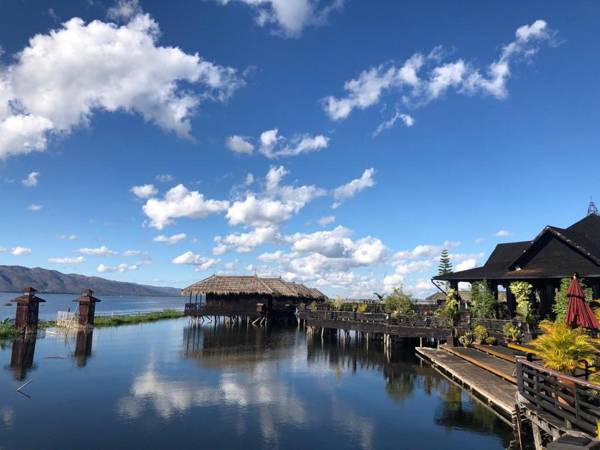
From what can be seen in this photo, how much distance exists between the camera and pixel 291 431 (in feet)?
42.4

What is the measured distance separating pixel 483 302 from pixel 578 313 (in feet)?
43.8

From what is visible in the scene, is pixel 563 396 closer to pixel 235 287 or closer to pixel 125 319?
pixel 235 287

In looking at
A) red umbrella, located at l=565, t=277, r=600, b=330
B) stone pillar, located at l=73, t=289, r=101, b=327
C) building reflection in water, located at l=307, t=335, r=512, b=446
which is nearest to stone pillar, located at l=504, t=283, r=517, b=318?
building reflection in water, located at l=307, t=335, r=512, b=446

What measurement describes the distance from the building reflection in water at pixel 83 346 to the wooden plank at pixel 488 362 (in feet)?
67.2

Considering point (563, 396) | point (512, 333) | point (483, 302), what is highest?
point (483, 302)

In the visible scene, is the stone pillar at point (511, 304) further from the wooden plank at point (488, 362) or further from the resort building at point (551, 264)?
the wooden plank at point (488, 362)

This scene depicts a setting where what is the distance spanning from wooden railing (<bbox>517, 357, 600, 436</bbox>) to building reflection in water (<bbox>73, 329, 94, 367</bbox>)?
877 inches

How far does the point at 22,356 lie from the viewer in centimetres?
2514

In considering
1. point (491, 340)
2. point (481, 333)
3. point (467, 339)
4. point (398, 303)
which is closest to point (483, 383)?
point (491, 340)

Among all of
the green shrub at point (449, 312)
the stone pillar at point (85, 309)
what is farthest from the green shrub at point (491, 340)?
the stone pillar at point (85, 309)

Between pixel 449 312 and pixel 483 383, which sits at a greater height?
pixel 449 312

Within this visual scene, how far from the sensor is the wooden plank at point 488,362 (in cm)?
1599

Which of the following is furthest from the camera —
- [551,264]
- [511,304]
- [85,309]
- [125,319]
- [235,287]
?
[125,319]

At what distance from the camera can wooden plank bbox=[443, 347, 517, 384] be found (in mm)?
15986
